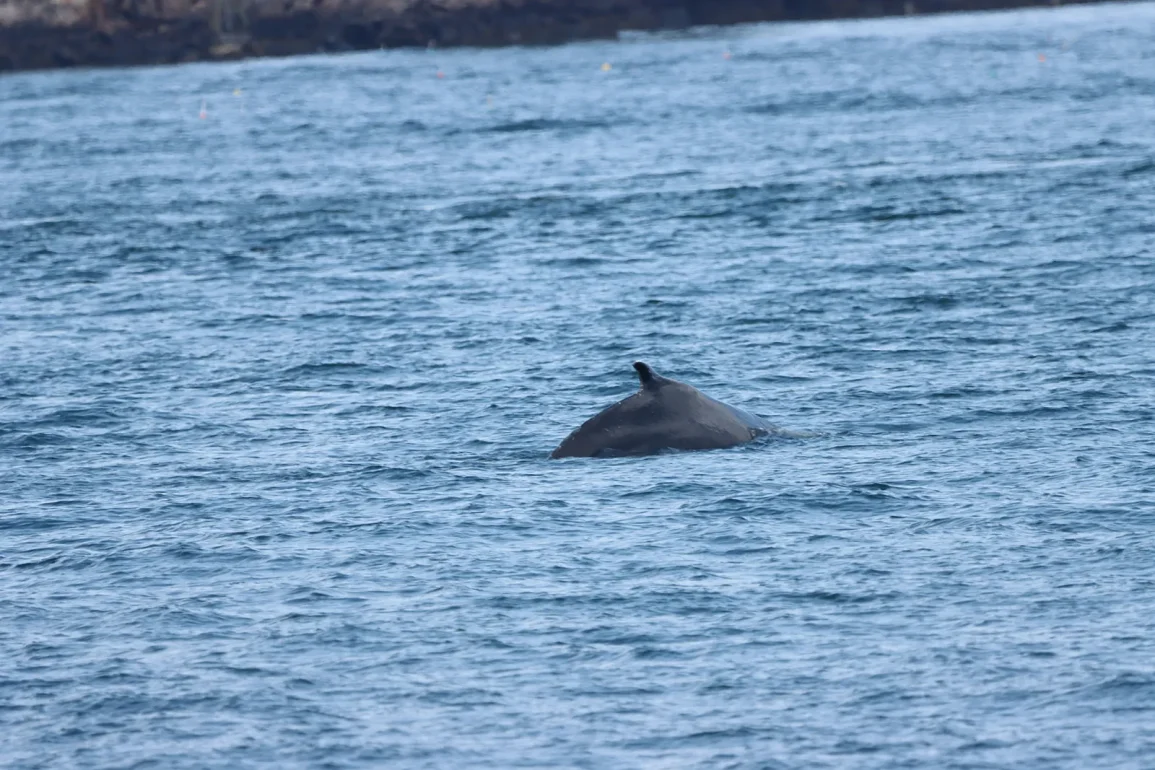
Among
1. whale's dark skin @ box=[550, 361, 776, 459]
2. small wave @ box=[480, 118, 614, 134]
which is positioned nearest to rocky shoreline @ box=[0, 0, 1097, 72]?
small wave @ box=[480, 118, 614, 134]

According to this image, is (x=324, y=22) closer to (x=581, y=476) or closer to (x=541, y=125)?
(x=541, y=125)

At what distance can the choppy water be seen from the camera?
1323 cm

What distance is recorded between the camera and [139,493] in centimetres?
1969

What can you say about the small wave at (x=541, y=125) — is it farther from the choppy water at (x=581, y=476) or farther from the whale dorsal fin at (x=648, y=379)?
the whale dorsal fin at (x=648, y=379)

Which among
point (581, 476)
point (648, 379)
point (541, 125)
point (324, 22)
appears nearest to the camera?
point (581, 476)

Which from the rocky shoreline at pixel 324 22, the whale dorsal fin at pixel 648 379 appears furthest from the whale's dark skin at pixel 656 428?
the rocky shoreline at pixel 324 22

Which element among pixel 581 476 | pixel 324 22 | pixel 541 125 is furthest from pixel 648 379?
pixel 324 22

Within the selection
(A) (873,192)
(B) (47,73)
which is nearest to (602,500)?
(A) (873,192)

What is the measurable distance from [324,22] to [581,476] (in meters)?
98.6

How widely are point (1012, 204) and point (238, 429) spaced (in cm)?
2225

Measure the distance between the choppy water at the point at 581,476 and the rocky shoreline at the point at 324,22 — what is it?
61797mm

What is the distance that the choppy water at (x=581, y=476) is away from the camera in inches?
521

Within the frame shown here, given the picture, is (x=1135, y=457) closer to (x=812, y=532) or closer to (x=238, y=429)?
(x=812, y=532)

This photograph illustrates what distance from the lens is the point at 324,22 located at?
375 feet
